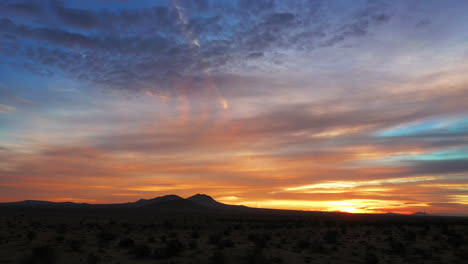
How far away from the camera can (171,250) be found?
22453mm

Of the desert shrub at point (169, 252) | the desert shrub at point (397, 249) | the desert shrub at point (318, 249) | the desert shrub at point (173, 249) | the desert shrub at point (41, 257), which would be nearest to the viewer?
the desert shrub at point (41, 257)

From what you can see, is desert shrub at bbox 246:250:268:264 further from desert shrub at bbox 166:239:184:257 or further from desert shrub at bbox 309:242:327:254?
desert shrub at bbox 309:242:327:254

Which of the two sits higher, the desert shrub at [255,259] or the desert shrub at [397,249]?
the desert shrub at [397,249]

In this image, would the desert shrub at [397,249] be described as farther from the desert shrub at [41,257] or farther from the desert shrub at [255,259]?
the desert shrub at [41,257]

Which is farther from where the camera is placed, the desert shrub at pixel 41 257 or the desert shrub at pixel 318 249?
the desert shrub at pixel 318 249

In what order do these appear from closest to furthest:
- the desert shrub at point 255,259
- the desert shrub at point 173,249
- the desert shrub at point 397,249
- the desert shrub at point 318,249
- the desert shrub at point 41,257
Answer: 1. the desert shrub at point 41,257
2. the desert shrub at point 255,259
3. the desert shrub at point 173,249
4. the desert shrub at point 397,249
5. the desert shrub at point 318,249

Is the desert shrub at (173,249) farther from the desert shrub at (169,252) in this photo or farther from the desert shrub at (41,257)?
the desert shrub at (41,257)

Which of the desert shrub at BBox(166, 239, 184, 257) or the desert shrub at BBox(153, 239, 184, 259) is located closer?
the desert shrub at BBox(153, 239, 184, 259)

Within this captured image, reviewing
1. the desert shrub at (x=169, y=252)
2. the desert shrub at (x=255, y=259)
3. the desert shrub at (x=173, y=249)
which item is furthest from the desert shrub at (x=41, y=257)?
the desert shrub at (x=255, y=259)

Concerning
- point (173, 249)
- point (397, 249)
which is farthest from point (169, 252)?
point (397, 249)

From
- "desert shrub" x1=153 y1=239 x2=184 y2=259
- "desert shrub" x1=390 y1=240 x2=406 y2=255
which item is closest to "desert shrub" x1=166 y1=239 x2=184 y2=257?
"desert shrub" x1=153 y1=239 x2=184 y2=259

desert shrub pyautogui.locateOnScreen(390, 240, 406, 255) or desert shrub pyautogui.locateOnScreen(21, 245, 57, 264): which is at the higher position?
desert shrub pyautogui.locateOnScreen(390, 240, 406, 255)

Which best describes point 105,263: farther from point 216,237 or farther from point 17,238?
point 17,238

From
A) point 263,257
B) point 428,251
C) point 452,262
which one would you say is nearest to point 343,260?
point 263,257
